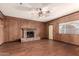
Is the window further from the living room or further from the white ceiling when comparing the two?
the white ceiling

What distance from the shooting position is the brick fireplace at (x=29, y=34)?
8.29 metres

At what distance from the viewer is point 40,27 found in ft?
30.1

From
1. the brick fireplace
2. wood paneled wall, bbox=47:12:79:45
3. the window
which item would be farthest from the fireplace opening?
the window

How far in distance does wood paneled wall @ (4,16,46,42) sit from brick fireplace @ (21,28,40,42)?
1.08 feet

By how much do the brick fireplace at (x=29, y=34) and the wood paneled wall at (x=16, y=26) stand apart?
33 centimetres

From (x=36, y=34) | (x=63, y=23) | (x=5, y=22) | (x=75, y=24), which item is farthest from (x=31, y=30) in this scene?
(x=75, y=24)

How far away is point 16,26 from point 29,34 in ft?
4.72

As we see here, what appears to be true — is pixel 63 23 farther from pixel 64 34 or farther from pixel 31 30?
pixel 31 30

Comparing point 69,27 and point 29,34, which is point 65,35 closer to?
point 69,27

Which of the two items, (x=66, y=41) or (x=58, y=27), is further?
(x=58, y=27)

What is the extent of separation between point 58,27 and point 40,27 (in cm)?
196

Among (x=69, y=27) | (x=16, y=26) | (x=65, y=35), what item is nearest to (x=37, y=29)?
(x=16, y=26)

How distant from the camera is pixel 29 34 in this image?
866 cm

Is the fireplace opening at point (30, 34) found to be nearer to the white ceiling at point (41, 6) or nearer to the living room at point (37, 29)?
the living room at point (37, 29)
